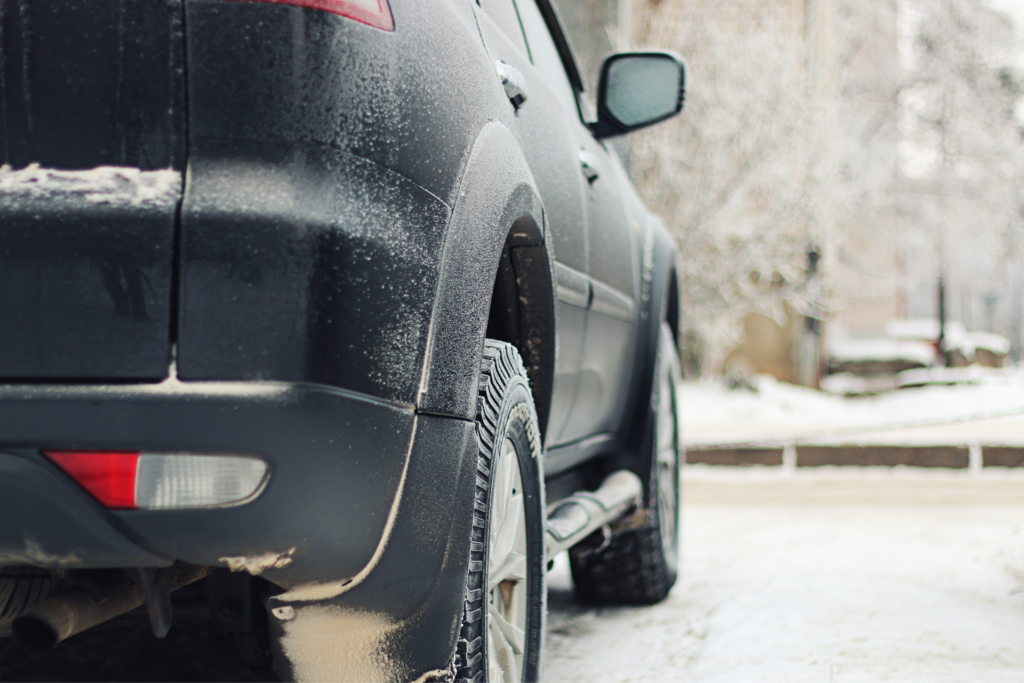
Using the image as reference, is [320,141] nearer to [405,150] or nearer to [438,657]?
[405,150]

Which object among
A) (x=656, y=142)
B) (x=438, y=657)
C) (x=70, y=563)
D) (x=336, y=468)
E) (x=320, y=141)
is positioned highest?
(x=656, y=142)

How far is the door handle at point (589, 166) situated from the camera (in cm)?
277

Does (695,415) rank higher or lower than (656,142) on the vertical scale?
lower

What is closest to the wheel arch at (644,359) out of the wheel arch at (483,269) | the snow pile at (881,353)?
the wheel arch at (483,269)

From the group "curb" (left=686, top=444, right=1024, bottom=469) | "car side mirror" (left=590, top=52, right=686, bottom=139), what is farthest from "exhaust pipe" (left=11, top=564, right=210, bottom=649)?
→ "curb" (left=686, top=444, right=1024, bottom=469)

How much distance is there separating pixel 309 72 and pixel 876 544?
4.17 metres

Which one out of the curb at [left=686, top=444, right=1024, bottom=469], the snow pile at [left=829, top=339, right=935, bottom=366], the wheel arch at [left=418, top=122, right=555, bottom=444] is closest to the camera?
the wheel arch at [left=418, top=122, right=555, bottom=444]

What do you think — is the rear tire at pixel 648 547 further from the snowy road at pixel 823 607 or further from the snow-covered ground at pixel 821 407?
the snow-covered ground at pixel 821 407

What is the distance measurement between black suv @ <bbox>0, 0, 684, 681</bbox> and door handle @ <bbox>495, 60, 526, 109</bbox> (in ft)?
1.05

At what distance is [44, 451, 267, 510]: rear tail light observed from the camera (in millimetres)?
1199

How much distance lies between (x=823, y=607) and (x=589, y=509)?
4.06 ft

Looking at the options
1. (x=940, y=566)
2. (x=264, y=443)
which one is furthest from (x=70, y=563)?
(x=940, y=566)

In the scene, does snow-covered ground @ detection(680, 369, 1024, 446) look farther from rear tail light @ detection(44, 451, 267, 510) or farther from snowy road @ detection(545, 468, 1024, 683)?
rear tail light @ detection(44, 451, 267, 510)

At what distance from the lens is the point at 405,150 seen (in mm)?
1374
